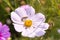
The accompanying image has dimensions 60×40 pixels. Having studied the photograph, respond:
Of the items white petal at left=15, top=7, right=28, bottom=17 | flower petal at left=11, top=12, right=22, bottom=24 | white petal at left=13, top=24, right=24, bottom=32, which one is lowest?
white petal at left=13, top=24, right=24, bottom=32

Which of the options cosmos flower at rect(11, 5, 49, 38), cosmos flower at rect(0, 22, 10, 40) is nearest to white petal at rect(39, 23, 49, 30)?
cosmos flower at rect(11, 5, 49, 38)

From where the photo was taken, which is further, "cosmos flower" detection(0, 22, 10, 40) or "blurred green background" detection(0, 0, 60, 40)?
"blurred green background" detection(0, 0, 60, 40)

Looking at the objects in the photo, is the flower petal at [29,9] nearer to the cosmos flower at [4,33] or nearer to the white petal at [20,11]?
the white petal at [20,11]

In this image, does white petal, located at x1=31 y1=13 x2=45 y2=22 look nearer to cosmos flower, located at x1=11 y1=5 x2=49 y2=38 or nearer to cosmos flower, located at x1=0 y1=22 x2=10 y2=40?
cosmos flower, located at x1=11 y1=5 x2=49 y2=38

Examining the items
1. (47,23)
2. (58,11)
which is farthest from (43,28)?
(58,11)

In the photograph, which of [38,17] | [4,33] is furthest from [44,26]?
[4,33]

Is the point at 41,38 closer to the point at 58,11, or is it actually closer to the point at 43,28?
the point at 43,28

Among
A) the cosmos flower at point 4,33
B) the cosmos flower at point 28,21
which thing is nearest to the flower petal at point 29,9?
the cosmos flower at point 28,21
